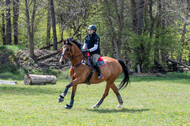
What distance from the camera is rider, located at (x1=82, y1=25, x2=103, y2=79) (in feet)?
36.8

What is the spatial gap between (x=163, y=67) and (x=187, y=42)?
Result: 364 inches

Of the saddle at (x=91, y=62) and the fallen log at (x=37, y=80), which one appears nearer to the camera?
the saddle at (x=91, y=62)

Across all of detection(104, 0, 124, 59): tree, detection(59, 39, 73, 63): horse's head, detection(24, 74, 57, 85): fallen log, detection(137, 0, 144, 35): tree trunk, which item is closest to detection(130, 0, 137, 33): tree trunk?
detection(137, 0, 144, 35): tree trunk

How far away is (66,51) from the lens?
10.7m

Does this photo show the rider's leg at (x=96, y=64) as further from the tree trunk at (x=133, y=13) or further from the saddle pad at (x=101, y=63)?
the tree trunk at (x=133, y=13)

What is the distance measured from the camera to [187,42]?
3997cm

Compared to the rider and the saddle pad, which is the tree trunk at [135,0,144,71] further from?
the rider

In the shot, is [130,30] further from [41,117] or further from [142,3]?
[41,117]

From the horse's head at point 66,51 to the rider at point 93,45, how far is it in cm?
65

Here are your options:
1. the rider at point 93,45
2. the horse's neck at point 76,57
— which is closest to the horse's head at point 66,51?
the horse's neck at point 76,57

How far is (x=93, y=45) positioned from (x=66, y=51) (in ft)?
4.13

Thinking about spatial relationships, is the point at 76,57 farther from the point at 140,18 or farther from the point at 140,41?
the point at 140,18

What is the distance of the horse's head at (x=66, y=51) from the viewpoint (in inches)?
414

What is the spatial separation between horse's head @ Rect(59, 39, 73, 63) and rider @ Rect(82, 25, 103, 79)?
0.65 metres
